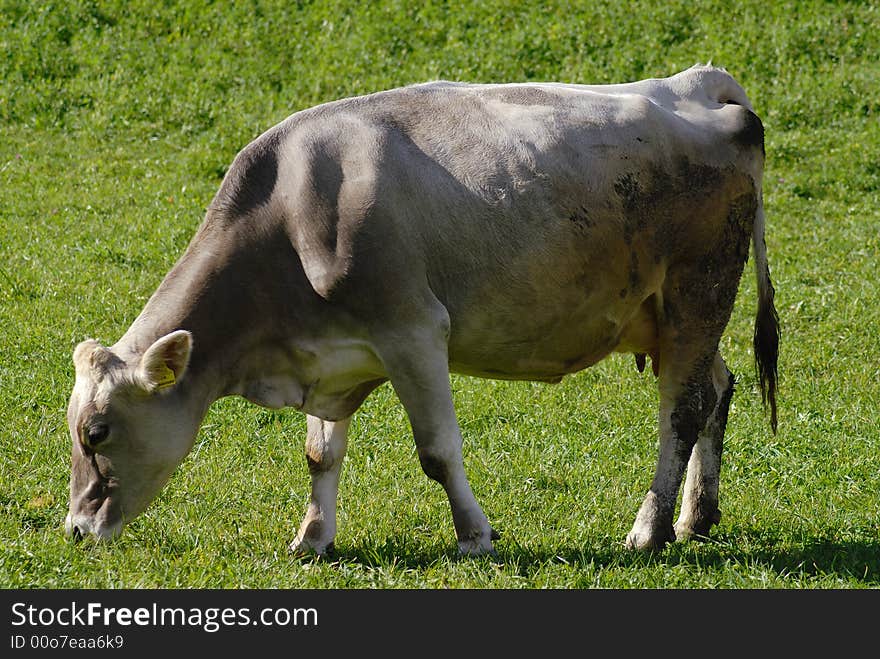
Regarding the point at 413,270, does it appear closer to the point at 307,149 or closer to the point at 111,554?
the point at 307,149

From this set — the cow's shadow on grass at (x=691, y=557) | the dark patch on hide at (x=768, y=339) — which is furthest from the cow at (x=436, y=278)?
the dark patch on hide at (x=768, y=339)

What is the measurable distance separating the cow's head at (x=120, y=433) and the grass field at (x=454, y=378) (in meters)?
0.24

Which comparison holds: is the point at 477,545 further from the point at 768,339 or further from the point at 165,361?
the point at 768,339

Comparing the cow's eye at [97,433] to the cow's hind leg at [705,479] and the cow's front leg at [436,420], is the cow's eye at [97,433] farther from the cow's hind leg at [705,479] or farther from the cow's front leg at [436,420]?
the cow's hind leg at [705,479]

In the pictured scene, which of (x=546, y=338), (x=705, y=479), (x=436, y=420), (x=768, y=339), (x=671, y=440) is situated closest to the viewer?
(x=436, y=420)

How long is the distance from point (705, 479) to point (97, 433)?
11.7 feet

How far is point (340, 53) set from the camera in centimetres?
1797

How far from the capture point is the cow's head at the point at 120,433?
245 inches

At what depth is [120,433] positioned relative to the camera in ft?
20.6

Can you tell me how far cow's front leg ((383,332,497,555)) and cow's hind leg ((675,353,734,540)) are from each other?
1.44m

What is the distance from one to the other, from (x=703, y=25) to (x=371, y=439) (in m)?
10.9

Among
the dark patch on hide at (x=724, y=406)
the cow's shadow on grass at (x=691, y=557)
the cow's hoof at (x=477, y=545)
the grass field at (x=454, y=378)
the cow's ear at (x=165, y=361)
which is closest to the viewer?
the cow's ear at (x=165, y=361)

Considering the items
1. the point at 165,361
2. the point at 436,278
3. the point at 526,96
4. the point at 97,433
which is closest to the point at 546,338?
the point at 436,278

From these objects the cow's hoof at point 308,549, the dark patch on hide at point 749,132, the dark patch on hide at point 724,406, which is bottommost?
the cow's hoof at point 308,549
